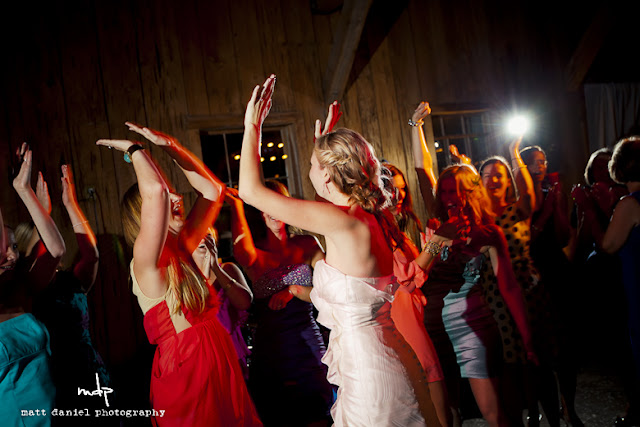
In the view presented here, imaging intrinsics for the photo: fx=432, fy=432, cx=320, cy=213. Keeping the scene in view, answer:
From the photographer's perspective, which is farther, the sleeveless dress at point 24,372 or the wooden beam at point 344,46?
the wooden beam at point 344,46

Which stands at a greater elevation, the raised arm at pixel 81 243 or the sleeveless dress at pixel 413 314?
the raised arm at pixel 81 243

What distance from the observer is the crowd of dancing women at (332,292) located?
184 cm

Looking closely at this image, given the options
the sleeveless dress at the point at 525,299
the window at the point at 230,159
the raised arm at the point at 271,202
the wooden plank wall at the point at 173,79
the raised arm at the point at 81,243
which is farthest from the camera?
the window at the point at 230,159

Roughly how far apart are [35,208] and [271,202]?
64.0 inches

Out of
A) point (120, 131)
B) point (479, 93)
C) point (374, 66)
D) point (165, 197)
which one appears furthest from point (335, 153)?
point (479, 93)

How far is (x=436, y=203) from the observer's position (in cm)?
315

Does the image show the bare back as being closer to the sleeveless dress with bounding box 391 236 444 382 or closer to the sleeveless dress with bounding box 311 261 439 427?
the sleeveless dress with bounding box 311 261 439 427

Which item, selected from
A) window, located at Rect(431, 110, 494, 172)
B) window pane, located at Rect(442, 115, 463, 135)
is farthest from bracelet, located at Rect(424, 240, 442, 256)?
window pane, located at Rect(442, 115, 463, 135)

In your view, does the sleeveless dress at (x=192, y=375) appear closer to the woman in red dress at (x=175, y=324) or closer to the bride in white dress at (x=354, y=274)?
the woman in red dress at (x=175, y=324)

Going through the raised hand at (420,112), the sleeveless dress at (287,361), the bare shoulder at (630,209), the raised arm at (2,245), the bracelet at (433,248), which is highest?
the raised hand at (420,112)

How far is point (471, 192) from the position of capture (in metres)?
2.92

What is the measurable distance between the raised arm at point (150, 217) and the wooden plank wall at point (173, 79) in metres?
2.47

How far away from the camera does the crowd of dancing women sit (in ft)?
6.03

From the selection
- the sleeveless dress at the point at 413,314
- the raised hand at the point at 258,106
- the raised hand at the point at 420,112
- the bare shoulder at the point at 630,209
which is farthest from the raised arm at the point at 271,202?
the bare shoulder at the point at 630,209
